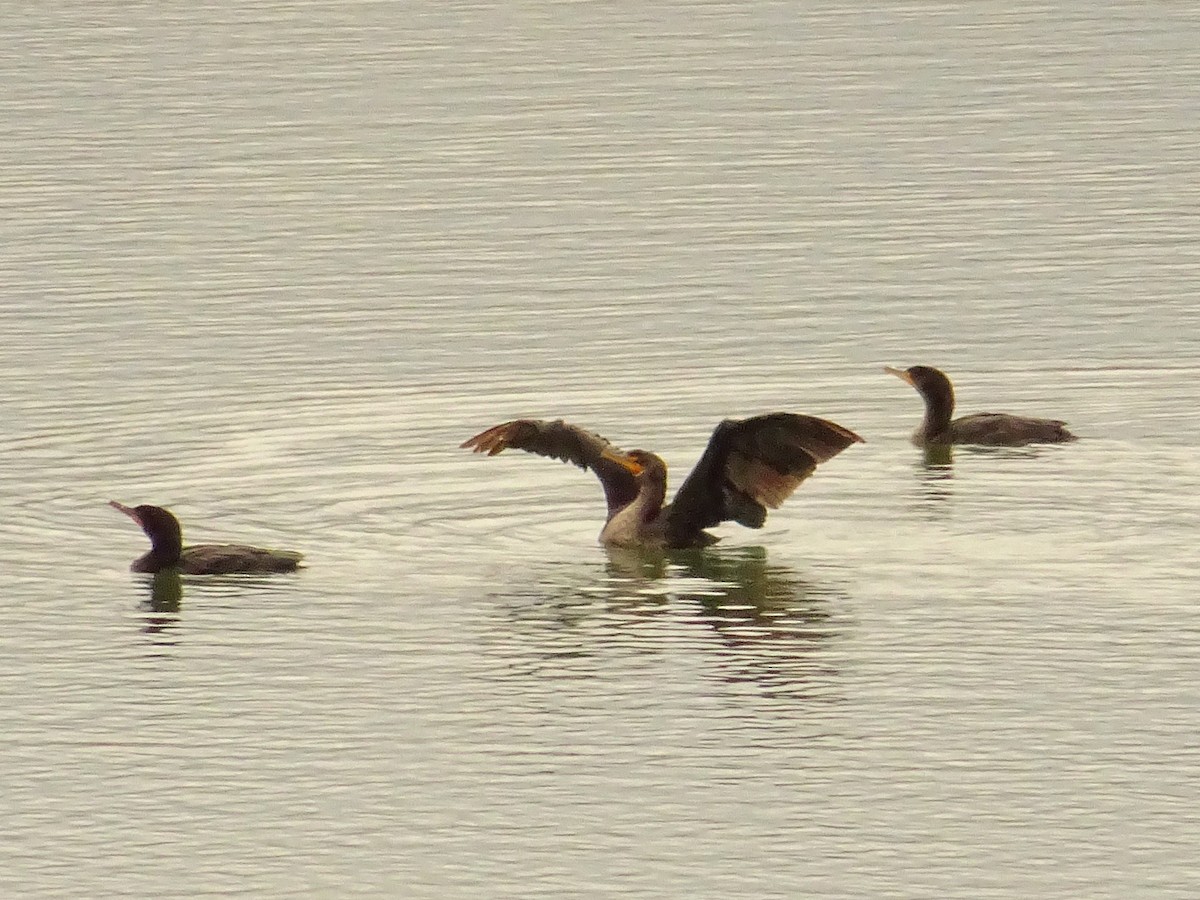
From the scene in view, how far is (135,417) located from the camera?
26703 millimetres

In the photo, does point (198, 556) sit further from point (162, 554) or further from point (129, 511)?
point (129, 511)

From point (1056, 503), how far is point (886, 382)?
548cm

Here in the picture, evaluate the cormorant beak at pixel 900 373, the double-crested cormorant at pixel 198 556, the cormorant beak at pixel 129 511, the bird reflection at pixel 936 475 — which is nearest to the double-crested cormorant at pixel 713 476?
the bird reflection at pixel 936 475

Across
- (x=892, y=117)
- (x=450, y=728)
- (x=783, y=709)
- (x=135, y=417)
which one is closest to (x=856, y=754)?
(x=783, y=709)

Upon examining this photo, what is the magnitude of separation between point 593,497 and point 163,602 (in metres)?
4.14

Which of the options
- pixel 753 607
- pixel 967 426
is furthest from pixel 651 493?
pixel 967 426

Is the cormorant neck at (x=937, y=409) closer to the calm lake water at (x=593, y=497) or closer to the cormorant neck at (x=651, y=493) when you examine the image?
the calm lake water at (x=593, y=497)

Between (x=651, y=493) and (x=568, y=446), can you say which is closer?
(x=651, y=493)

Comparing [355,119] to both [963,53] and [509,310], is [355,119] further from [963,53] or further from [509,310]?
[509,310]

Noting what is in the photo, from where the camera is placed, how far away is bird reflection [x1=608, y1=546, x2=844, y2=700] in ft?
60.4

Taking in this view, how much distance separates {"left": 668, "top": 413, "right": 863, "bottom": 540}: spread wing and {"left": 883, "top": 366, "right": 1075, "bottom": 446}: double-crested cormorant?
133 inches

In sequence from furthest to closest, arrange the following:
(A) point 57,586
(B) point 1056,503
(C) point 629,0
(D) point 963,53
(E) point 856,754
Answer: (C) point 629,0 → (D) point 963,53 → (B) point 1056,503 → (A) point 57,586 → (E) point 856,754

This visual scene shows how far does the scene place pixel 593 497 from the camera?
2383 cm

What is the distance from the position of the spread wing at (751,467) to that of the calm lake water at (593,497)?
38cm
